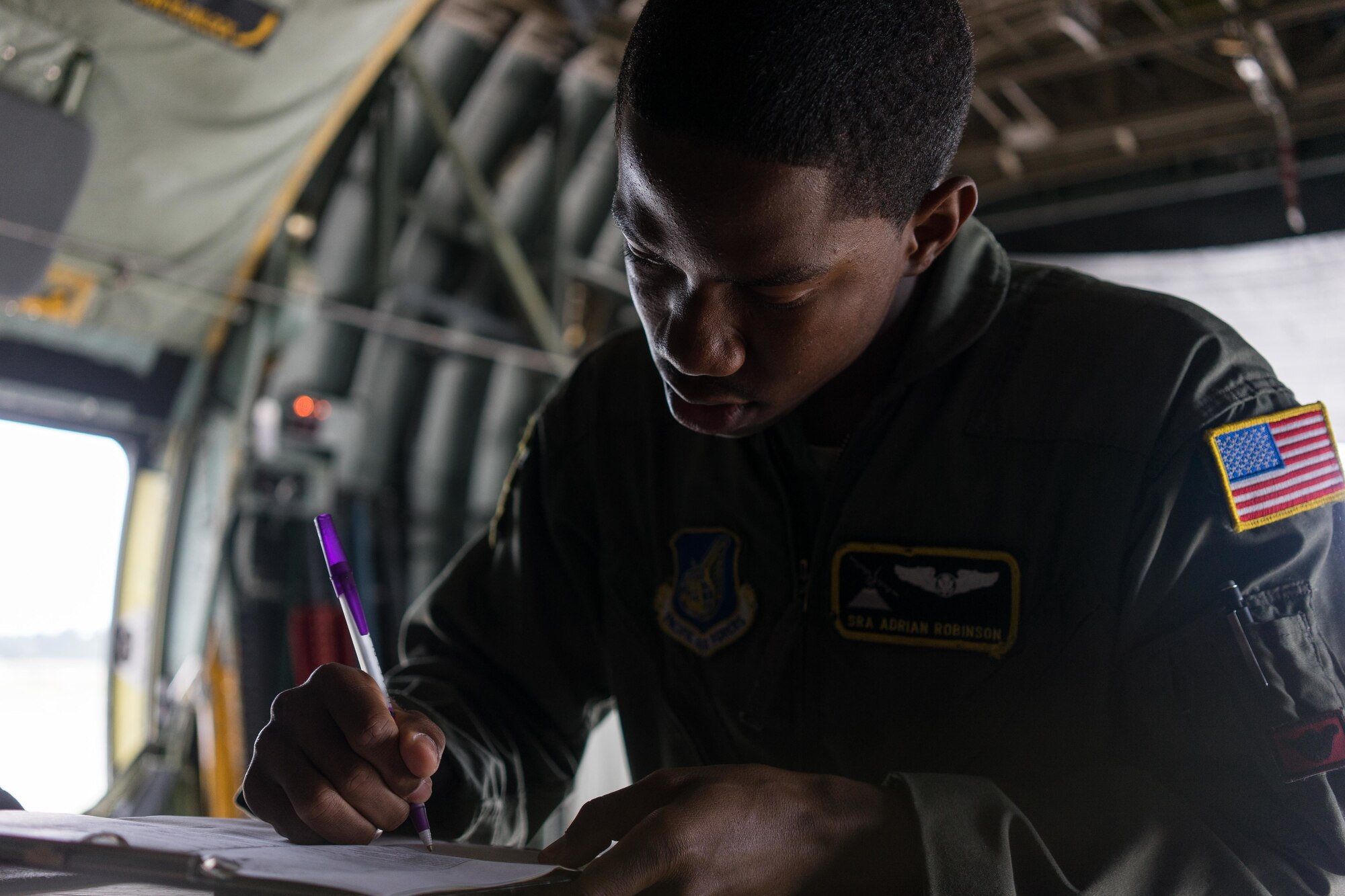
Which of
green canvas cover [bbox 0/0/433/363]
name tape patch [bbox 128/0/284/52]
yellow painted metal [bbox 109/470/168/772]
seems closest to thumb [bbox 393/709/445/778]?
green canvas cover [bbox 0/0/433/363]

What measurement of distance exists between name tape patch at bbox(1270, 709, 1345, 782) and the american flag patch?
155mm

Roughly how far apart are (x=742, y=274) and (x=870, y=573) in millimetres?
338

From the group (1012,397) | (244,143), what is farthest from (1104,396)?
(244,143)

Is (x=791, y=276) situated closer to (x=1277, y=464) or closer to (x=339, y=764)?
(x=1277, y=464)

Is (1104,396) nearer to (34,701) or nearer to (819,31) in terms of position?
(819,31)

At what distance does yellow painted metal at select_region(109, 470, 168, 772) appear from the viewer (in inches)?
166

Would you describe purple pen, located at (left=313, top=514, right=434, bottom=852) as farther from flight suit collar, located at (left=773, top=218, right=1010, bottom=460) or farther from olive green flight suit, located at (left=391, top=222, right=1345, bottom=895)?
flight suit collar, located at (left=773, top=218, right=1010, bottom=460)

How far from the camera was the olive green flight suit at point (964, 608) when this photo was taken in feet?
2.79

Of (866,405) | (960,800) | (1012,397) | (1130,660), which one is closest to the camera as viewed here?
(960,800)

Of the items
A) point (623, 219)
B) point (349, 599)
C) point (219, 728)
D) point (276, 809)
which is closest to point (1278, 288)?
point (219, 728)

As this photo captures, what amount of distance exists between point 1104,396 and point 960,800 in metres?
0.41

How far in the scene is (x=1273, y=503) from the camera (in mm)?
895

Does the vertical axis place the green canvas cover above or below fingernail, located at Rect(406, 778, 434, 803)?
above

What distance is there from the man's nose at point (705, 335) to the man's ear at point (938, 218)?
0.20m
